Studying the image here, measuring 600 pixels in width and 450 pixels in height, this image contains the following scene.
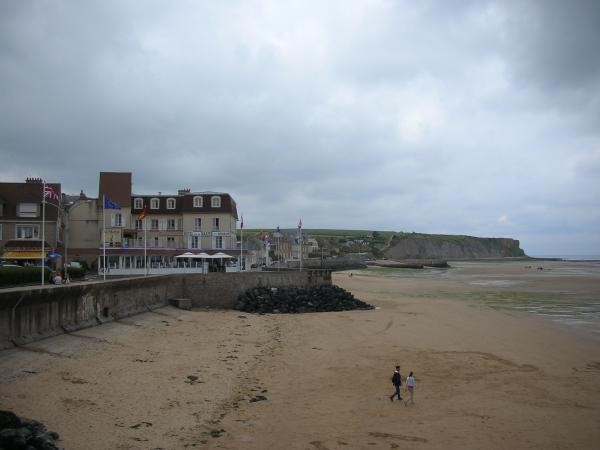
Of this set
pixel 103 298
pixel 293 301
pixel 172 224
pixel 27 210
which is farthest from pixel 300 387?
pixel 172 224

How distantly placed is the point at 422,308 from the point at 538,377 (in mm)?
18530

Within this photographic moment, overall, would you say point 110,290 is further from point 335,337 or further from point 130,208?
point 130,208

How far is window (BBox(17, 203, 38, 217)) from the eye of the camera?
4459 cm

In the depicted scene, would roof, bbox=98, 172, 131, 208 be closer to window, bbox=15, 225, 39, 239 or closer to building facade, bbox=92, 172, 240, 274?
building facade, bbox=92, 172, 240, 274

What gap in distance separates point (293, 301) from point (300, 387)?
2046 centimetres

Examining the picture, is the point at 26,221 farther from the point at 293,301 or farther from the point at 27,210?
the point at 293,301

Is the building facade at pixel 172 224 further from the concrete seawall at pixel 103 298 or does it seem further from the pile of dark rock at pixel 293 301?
the concrete seawall at pixel 103 298

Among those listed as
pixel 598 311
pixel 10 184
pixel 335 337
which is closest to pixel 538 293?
pixel 598 311

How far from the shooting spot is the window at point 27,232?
144ft

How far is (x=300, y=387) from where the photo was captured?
14898 mm

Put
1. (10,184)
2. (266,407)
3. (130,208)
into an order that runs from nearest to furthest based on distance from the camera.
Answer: (266,407)
(10,184)
(130,208)

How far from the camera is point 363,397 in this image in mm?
14148

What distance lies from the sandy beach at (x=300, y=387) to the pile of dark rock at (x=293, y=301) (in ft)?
28.7

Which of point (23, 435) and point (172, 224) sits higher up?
point (172, 224)
